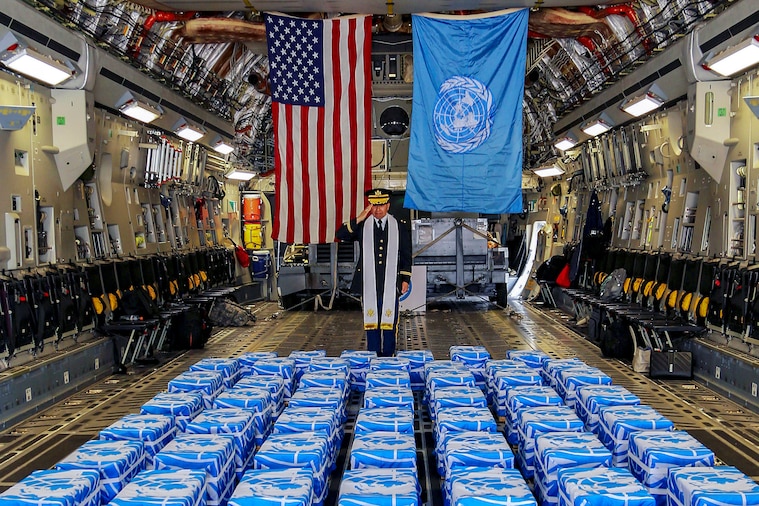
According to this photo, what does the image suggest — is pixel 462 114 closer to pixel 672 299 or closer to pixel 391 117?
pixel 672 299

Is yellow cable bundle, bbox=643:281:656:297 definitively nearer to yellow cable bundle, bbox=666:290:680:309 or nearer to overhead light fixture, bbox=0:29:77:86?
yellow cable bundle, bbox=666:290:680:309

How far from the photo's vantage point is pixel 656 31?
350 inches

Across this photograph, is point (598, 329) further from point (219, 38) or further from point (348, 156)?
point (219, 38)

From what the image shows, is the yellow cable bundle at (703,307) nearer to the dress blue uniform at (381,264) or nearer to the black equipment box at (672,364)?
the black equipment box at (672,364)

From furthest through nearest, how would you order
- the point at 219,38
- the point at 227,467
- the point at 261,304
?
the point at 261,304 < the point at 219,38 < the point at 227,467

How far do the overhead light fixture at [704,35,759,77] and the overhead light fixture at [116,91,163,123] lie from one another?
6.86 meters

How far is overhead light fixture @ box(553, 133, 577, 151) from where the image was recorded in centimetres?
1408

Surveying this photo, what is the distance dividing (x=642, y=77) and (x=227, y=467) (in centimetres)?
822

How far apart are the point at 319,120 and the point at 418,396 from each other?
13.9 ft

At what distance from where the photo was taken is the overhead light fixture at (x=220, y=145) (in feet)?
46.8

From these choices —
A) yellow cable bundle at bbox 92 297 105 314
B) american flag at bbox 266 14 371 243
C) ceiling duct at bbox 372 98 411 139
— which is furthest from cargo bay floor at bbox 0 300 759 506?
ceiling duct at bbox 372 98 411 139

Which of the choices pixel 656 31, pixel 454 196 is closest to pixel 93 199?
pixel 454 196

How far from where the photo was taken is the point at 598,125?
39.5 ft

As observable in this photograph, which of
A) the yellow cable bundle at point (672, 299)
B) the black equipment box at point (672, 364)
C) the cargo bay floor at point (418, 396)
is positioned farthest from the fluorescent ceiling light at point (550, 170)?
the black equipment box at point (672, 364)
